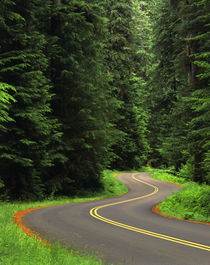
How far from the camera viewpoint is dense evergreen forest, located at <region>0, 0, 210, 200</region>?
17297 millimetres

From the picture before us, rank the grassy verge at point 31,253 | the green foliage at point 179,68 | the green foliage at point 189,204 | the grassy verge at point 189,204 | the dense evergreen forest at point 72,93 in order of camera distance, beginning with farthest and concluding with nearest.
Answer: the green foliage at point 179,68, the dense evergreen forest at point 72,93, the green foliage at point 189,204, the grassy verge at point 189,204, the grassy verge at point 31,253

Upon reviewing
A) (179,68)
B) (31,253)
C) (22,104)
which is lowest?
(31,253)

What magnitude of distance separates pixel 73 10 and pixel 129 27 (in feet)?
74.2

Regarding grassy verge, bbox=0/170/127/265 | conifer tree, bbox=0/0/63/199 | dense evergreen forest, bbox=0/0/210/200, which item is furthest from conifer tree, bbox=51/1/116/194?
grassy verge, bbox=0/170/127/265

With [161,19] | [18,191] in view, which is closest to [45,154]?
[18,191]

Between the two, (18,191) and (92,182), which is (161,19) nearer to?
(92,182)

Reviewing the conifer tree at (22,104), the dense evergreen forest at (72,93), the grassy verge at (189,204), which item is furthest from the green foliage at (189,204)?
the conifer tree at (22,104)

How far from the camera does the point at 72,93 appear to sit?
23.1 meters

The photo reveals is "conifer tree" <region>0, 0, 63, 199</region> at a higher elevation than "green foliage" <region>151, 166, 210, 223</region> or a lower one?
higher

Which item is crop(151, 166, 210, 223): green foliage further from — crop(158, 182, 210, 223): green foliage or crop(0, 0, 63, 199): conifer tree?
crop(0, 0, 63, 199): conifer tree

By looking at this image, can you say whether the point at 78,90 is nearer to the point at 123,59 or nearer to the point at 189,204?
the point at 189,204

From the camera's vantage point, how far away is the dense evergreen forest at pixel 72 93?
56.7 ft

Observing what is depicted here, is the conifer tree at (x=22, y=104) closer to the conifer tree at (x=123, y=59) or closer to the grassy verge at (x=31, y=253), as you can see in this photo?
the grassy verge at (x=31, y=253)

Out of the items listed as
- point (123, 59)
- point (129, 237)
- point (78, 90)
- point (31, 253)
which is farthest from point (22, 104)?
point (123, 59)
